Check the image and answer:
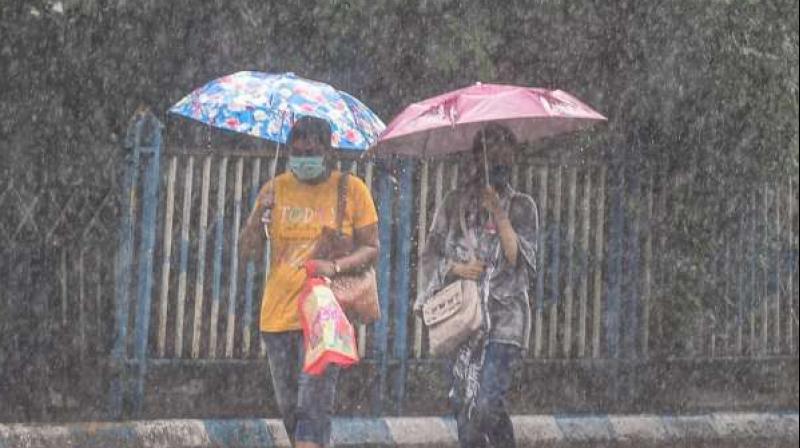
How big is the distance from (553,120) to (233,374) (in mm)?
4108

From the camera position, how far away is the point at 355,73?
12.2 metres

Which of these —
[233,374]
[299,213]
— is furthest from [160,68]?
[299,213]

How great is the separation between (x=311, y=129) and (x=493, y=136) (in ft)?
2.90

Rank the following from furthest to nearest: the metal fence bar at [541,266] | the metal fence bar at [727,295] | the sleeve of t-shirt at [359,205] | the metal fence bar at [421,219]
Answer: the metal fence bar at [727,295] < the metal fence bar at [541,266] < the metal fence bar at [421,219] < the sleeve of t-shirt at [359,205]

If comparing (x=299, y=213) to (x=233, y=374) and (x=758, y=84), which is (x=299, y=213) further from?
(x=758, y=84)

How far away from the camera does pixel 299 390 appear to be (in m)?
7.18

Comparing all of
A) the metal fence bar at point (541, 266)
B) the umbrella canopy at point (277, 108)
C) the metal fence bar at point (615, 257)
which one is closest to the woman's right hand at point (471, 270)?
the umbrella canopy at point (277, 108)

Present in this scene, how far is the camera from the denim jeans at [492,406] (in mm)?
7129

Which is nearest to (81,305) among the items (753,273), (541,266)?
(541,266)

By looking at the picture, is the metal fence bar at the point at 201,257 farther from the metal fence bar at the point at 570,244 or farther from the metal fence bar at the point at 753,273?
the metal fence bar at the point at 753,273

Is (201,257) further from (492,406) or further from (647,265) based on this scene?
(492,406)

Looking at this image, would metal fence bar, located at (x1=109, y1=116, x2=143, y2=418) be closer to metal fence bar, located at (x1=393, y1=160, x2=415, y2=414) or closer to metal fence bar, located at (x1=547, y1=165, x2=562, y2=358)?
metal fence bar, located at (x1=393, y1=160, x2=415, y2=414)

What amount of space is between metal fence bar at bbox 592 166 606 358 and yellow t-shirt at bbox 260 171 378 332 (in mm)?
3931

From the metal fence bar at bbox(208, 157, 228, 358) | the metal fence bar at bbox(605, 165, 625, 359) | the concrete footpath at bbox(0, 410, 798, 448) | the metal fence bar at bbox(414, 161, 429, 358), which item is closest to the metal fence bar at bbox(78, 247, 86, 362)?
the metal fence bar at bbox(208, 157, 228, 358)
